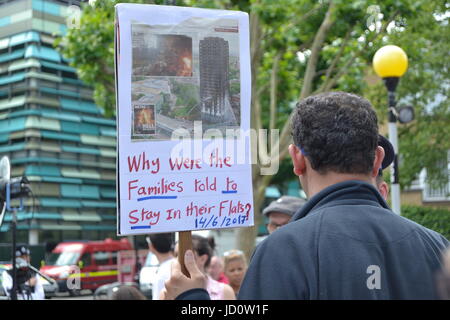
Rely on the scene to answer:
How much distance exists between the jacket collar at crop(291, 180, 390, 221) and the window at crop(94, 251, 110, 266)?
6871 millimetres

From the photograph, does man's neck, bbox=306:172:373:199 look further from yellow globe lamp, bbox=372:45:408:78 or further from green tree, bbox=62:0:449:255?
green tree, bbox=62:0:449:255

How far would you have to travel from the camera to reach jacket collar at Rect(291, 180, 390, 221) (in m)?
1.97

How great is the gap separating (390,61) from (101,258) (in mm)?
4274

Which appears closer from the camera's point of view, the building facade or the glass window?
the building facade

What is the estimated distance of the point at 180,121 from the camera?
8.36 feet

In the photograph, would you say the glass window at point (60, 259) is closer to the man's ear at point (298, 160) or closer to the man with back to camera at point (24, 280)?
the man with back to camera at point (24, 280)

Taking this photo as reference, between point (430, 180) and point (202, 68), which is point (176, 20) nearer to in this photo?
point (202, 68)

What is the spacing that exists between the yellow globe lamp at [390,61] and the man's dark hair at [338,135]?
6555 mm

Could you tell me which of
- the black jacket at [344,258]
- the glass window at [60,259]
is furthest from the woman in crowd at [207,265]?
the black jacket at [344,258]

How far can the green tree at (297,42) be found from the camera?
11500 millimetres

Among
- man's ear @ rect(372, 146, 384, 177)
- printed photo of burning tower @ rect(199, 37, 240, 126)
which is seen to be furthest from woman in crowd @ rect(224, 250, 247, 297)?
man's ear @ rect(372, 146, 384, 177)

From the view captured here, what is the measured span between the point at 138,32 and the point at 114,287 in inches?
88.9

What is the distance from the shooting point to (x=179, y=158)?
99.1 inches

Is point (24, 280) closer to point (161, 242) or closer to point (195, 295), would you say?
point (161, 242)
